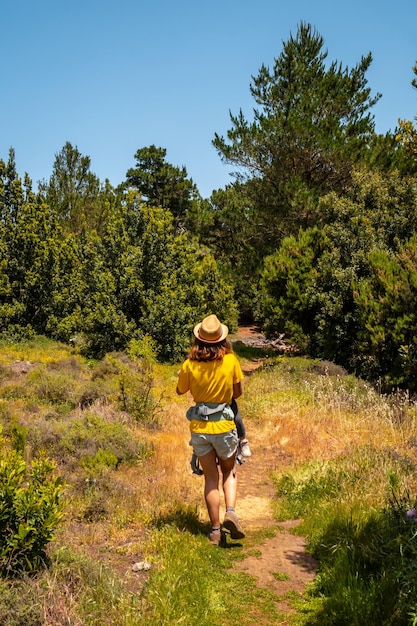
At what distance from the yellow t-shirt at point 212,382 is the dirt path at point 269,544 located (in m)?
1.24

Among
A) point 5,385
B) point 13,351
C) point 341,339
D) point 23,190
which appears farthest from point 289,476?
point 23,190

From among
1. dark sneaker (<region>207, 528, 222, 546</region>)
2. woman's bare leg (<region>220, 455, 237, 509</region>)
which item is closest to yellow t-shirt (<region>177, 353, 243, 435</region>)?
woman's bare leg (<region>220, 455, 237, 509</region>)

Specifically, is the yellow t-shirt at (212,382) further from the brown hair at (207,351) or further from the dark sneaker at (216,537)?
the dark sneaker at (216,537)

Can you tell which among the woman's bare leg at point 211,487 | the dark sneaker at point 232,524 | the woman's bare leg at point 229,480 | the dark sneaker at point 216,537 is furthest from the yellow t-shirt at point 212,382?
the dark sneaker at point 216,537

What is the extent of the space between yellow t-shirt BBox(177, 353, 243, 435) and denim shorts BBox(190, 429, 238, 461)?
0.06 meters

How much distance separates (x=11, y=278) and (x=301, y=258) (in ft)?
37.7

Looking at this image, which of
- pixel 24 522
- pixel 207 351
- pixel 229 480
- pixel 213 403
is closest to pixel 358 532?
pixel 229 480

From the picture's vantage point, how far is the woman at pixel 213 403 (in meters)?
4.84

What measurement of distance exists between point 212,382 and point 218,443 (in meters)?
0.57

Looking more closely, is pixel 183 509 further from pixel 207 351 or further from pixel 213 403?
pixel 207 351

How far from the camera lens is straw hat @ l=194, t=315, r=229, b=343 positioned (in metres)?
4.82

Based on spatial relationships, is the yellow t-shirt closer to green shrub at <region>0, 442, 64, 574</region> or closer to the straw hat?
the straw hat

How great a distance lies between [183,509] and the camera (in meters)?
5.43

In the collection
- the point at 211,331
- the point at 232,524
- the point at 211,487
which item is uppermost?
the point at 211,331
